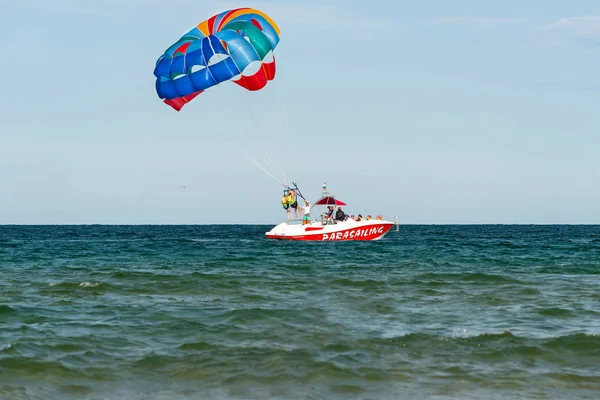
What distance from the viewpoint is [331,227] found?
4578 cm

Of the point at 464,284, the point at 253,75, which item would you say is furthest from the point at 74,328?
the point at 253,75

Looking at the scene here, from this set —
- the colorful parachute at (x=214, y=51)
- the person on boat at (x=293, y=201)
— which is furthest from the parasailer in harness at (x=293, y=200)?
the colorful parachute at (x=214, y=51)

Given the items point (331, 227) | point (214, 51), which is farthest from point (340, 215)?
point (214, 51)

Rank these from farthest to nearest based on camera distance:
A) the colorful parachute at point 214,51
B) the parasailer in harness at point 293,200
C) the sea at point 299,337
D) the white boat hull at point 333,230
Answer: the white boat hull at point 333,230
the parasailer in harness at point 293,200
the colorful parachute at point 214,51
the sea at point 299,337

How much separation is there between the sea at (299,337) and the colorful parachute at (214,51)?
8.60 m

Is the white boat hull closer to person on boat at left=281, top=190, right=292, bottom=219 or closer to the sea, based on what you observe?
person on boat at left=281, top=190, right=292, bottom=219

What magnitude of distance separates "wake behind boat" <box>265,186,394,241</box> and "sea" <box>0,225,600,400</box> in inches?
858

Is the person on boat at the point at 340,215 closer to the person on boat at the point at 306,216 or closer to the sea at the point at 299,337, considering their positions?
the person on boat at the point at 306,216

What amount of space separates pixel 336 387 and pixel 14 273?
19211 millimetres

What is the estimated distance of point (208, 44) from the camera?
2812cm

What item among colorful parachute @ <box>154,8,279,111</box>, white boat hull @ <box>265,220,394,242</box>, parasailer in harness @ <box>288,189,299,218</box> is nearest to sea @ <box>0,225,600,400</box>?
colorful parachute @ <box>154,8,279,111</box>

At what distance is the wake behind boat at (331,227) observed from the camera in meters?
45.9

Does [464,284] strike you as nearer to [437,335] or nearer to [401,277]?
[401,277]

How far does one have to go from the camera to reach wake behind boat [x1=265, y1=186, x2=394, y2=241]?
1807 inches
